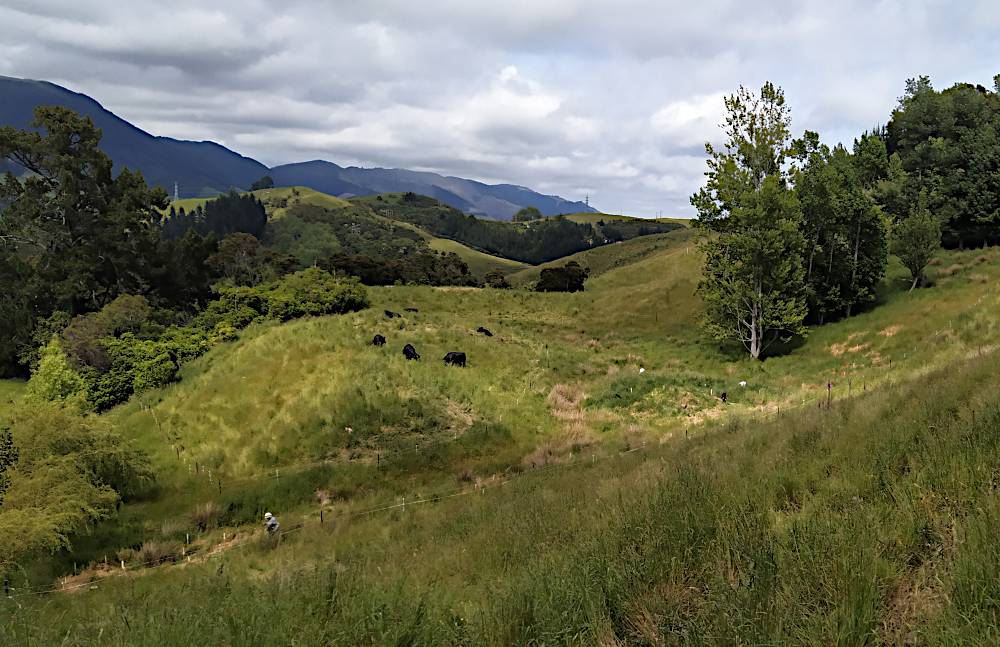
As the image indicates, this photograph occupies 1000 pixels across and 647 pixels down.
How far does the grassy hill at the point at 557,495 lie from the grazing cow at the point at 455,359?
3.11ft

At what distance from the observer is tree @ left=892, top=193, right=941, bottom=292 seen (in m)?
33.0

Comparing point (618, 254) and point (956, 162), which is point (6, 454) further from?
point (618, 254)

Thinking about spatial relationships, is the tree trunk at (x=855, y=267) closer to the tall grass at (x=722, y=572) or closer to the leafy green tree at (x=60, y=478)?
the tall grass at (x=722, y=572)

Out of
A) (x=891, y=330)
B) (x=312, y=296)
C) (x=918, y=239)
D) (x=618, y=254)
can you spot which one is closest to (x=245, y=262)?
(x=312, y=296)

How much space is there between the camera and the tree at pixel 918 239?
33.0 m

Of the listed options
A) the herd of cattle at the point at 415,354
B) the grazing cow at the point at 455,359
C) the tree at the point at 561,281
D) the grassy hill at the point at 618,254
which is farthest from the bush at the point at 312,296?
the grassy hill at the point at 618,254

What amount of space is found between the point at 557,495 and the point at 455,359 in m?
18.6

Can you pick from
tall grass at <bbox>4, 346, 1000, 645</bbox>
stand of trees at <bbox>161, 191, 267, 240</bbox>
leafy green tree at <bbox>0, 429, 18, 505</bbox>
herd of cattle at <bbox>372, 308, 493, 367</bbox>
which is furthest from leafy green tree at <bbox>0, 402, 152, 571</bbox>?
stand of trees at <bbox>161, 191, 267, 240</bbox>

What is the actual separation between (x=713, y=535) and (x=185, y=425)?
2228cm

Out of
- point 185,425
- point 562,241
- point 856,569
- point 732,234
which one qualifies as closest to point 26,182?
point 185,425

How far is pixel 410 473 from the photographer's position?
17.7 meters

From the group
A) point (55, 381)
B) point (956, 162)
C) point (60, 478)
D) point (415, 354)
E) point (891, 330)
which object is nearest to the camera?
point (60, 478)

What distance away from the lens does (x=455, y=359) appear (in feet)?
92.4

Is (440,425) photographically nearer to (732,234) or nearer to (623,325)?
(732,234)
